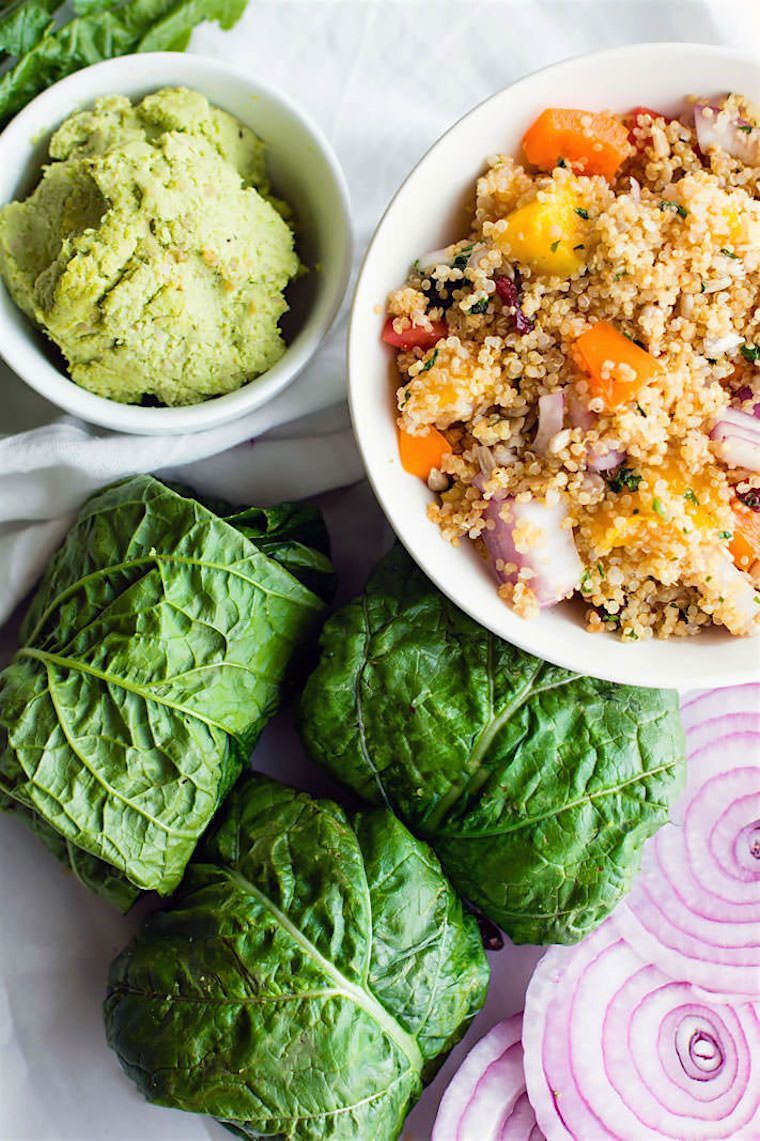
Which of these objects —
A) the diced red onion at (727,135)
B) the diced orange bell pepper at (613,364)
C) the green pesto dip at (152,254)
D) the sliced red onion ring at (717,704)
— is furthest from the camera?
the sliced red onion ring at (717,704)

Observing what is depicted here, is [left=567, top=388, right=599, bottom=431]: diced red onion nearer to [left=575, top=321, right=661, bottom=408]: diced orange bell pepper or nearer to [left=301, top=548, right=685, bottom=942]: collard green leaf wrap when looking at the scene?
[left=575, top=321, right=661, bottom=408]: diced orange bell pepper

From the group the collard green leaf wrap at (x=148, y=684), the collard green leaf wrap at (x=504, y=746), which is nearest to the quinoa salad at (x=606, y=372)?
the collard green leaf wrap at (x=504, y=746)

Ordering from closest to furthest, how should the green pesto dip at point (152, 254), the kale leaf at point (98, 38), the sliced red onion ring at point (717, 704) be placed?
1. the green pesto dip at point (152, 254)
2. the kale leaf at point (98, 38)
3. the sliced red onion ring at point (717, 704)

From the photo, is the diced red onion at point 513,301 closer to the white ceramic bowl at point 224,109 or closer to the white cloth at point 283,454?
the white ceramic bowl at point 224,109

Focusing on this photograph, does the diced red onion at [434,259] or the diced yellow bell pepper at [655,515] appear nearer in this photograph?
the diced yellow bell pepper at [655,515]

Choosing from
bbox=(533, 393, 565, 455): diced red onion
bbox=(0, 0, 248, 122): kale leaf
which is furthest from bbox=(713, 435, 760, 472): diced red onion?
bbox=(0, 0, 248, 122): kale leaf

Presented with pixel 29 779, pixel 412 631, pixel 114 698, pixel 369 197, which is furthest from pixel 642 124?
pixel 29 779

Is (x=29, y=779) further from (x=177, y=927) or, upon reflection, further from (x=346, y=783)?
(x=346, y=783)
